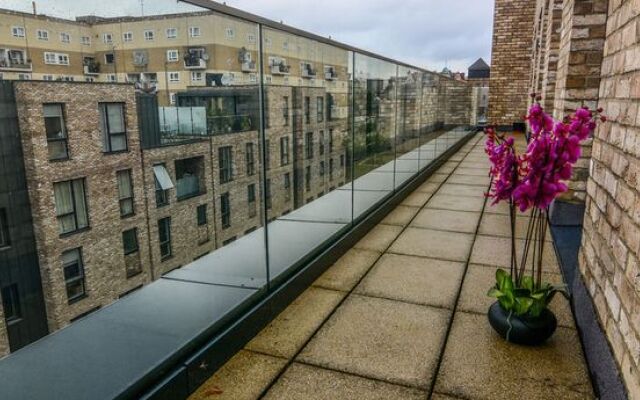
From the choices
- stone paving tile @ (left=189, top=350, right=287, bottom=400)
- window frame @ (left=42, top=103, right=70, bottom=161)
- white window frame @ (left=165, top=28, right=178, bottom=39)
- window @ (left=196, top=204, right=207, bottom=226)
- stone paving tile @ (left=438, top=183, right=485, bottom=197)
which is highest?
white window frame @ (left=165, top=28, right=178, bottom=39)

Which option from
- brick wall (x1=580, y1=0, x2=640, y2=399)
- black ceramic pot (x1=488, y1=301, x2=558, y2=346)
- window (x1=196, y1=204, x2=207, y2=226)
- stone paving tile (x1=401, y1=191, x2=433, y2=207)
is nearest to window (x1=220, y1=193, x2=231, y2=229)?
window (x1=196, y1=204, x2=207, y2=226)

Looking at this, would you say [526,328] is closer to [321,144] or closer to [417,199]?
[321,144]

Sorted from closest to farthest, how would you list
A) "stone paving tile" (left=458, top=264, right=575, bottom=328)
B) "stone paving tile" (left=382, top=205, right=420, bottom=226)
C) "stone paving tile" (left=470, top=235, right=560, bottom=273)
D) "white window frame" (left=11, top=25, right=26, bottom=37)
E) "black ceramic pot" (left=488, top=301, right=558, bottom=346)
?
"white window frame" (left=11, top=25, right=26, bottom=37) < "black ceramic pot" (left=488, top=301, right=558, bottom=346) < "stone paving tile" (left=458, top=264, right=575, bottom=328) < "stone paving tile" (left=470, top=235, right=560, bottom=273) < "stone paving tile" (left=382, top=205, right=420, bottom=226)

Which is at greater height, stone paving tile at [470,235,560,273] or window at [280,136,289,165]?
window at [280,136,289,165]

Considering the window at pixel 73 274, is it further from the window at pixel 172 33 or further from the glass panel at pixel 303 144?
the glass panel at pixel 303 144

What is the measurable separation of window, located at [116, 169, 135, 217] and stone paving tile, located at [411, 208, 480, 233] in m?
3.42

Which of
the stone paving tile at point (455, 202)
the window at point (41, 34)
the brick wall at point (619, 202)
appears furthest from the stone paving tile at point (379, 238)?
the window at point (41, 34)

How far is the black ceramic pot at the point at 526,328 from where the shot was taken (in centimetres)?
228

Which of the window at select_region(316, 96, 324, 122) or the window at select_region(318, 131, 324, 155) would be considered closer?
the window at select_region(316, 96, 324, 122)

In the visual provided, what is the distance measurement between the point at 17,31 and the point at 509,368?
2.25 m

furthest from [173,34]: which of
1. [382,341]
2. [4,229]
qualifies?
[382,341]

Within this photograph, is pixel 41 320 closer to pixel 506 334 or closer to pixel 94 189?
pixel 94 189

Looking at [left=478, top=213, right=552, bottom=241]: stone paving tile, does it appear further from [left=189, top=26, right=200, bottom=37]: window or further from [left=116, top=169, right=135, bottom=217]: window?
[left=116, top=169, right=135, bottom=217]: window

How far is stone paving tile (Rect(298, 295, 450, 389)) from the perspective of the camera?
2146 millimetres
